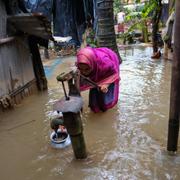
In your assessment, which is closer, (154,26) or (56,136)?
(56,136)

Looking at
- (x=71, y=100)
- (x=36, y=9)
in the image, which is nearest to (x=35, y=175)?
(x=71, y=100)

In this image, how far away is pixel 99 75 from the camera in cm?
513

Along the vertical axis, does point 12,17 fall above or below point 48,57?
above

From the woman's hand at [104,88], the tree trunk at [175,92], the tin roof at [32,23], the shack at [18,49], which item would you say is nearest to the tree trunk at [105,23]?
the shack at [18,49]

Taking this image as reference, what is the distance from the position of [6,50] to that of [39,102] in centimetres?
139

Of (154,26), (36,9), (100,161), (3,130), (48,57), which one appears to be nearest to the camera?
(100,161)

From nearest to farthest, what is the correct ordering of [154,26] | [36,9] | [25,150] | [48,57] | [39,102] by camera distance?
1. [25,150]
2. [39,102]
3. [36,9]
4. [154,26]
5. [48,57]

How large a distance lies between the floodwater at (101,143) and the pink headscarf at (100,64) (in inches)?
29.7

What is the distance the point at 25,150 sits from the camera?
14.0 ft

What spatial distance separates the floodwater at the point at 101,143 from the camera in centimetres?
359

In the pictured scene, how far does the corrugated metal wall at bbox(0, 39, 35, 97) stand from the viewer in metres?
5.92

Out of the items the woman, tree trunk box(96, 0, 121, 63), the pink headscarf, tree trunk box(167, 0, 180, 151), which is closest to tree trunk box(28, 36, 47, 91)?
tree trunk box(96, 0, 121, 63)

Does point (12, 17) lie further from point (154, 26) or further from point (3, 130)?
point (154, 26)

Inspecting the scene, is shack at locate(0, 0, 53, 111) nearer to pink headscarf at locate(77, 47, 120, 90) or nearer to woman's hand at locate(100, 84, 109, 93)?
pink headscarf at locate(77, 47, 120, 90)
